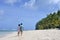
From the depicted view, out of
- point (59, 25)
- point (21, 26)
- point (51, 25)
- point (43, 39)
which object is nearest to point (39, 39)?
point (43, 39)

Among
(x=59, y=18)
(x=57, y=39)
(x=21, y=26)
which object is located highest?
(x=59, y=18)

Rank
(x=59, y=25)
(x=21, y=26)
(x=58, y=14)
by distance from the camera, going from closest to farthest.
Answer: (x=21, y=26), (x=59, y=25), (x=58, y=14)

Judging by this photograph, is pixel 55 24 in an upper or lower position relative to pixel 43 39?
upper

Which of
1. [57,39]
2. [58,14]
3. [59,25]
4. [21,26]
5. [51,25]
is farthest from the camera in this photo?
[58,14]

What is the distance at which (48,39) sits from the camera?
2027 cm

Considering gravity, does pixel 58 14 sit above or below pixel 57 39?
above

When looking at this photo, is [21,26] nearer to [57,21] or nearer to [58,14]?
[57,21]

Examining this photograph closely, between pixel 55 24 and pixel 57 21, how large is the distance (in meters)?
1.49

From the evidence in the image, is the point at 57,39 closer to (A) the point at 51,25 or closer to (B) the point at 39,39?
(B) the point at 39,39

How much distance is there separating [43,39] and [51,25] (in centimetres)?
4300

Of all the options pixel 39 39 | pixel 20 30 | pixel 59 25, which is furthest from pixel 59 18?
pixel 39 39

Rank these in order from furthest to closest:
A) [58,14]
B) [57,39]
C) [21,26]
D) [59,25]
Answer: [58,14]
[59,25]
[21,26]
[57,39]

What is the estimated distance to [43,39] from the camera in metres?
20.6

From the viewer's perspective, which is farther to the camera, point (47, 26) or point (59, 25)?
point (47, 26)
